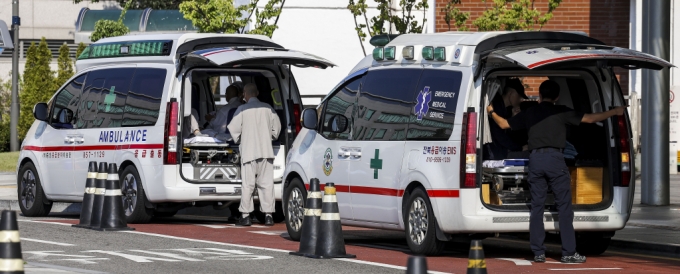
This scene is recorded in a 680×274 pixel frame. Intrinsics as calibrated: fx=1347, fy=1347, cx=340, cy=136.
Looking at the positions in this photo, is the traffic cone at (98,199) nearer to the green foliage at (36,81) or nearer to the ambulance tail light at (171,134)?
the ambulance tail light at (171,134)

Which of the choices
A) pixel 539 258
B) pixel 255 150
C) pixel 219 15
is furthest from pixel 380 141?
pixel 219 15

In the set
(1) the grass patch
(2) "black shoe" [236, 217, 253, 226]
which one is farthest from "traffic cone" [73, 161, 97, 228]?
(1) the grass patch

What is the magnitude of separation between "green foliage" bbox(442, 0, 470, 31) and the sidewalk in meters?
4.16

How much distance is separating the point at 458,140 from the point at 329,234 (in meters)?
1.41

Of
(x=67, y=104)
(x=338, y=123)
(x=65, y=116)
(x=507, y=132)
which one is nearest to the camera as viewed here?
(x=507, y=132)

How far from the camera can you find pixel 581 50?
39.5 ft

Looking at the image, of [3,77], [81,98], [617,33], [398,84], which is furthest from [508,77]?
[3,77]

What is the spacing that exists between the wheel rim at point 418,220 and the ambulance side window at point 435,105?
2.01 ft

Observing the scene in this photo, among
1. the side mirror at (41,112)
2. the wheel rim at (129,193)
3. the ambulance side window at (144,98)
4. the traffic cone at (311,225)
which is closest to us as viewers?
the traffic cone at (311,225)

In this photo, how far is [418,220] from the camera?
1233 centimetres

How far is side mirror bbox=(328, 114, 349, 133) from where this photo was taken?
13586 mm

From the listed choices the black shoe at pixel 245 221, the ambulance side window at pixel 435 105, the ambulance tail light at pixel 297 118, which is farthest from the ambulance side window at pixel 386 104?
the ambulance tail light at pixel 297 118

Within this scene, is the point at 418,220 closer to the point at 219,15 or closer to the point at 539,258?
the point at 539,258

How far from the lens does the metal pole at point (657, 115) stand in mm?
18422
